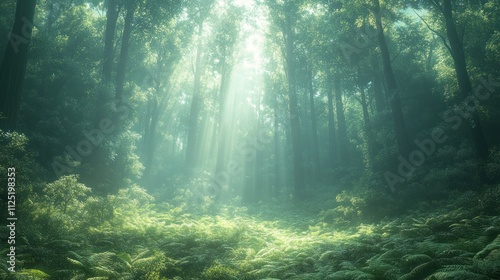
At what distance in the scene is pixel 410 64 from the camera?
25531 mm

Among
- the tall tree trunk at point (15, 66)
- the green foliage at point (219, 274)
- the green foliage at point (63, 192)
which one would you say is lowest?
the green foliage at point (219, 274)

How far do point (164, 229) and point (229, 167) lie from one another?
→ 82.3 feet

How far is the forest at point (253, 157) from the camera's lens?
672cm

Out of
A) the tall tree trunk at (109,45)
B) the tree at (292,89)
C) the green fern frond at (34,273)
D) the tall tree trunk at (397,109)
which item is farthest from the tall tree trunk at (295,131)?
the green fern frond at (34,273)

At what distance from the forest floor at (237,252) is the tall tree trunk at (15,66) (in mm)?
5106

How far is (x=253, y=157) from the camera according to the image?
124 feet

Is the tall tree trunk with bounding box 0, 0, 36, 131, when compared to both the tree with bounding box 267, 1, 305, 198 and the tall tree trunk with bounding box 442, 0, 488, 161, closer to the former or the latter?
the tree with bounding box 267, 1, 305, 198

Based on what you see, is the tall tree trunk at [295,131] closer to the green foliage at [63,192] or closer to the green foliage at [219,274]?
the green foliage at [63,192]

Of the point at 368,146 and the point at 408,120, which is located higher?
the point at 408,120

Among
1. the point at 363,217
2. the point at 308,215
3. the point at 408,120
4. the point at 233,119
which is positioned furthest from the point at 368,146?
the point at 233,119

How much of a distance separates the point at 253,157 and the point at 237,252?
97.4 feet

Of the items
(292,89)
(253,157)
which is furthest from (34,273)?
(253,157)

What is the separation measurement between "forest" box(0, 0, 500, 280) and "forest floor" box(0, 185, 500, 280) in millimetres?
49

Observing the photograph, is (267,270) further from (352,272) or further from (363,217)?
(363,217)
